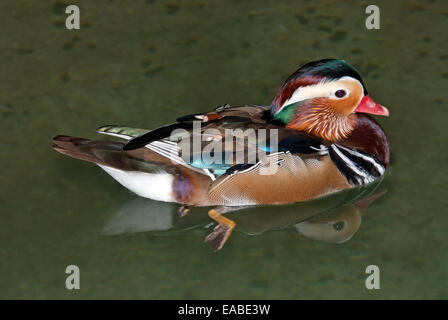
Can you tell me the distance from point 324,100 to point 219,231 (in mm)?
952

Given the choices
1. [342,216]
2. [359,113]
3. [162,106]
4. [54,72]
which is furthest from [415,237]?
[54,72]

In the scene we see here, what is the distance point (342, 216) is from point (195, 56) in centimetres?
163

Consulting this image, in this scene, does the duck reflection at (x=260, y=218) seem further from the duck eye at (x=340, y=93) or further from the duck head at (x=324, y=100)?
the duck eye at (x=340, y=93)

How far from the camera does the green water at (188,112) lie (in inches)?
188

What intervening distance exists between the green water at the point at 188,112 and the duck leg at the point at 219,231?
0.13 feet

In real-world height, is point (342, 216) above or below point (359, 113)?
below

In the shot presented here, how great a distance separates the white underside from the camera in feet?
16.6

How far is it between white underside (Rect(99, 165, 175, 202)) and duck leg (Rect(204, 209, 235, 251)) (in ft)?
0.86

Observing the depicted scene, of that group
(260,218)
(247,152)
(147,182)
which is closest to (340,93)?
(247,152)

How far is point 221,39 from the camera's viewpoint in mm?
6277

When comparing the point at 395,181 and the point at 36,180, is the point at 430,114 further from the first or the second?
the point at 36,180

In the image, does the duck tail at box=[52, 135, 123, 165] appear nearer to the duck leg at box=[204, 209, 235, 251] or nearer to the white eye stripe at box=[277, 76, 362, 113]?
the duck leg at box=[204, 209, 235, 251]

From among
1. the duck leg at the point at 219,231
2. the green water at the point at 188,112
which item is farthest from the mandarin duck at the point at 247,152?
the green water at the point at 188,112

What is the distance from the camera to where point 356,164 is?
5.28m
